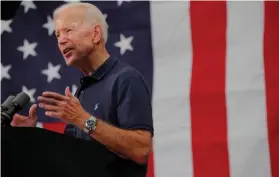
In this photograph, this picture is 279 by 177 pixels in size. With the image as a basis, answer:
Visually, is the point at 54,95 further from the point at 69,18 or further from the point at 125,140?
the point at 69,18

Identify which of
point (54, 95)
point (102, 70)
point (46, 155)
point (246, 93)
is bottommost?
point (46, 155)

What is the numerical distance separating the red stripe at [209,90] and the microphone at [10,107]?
1.07 m

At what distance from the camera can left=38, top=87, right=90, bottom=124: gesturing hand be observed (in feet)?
3.14

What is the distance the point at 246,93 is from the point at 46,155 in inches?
44.5

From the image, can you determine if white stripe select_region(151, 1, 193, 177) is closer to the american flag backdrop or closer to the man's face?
the american flag backdrop

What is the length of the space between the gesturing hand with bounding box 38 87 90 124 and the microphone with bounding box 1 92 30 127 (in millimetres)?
35

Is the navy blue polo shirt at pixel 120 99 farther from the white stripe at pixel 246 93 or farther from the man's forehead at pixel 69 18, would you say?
the white stripe at pixel 246 93

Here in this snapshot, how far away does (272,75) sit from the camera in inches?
76.4

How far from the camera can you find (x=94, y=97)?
3.79 feet

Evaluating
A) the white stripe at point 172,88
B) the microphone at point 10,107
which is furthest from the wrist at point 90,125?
the white stripe at point 172,88

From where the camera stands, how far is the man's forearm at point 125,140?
1.02 meters

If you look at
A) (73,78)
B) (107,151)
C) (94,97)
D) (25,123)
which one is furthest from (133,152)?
(73,78)

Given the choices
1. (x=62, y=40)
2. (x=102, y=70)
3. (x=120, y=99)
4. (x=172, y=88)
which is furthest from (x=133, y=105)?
(x=172, y=88)

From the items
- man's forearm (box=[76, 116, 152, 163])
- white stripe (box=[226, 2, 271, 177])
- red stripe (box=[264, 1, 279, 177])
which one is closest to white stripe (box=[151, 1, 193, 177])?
white stripe (box=[226, 2, 271, 177])
